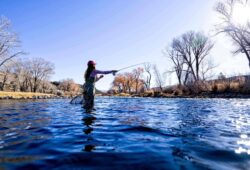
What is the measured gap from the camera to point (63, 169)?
8.00 feet

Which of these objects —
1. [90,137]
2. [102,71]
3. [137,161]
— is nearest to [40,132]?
[90,137]

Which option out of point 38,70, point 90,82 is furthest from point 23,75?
point 90,82

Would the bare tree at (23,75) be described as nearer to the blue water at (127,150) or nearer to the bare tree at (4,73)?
the bare tree at (4,73)

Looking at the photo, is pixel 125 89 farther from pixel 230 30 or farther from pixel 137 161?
→ pixel 137 161

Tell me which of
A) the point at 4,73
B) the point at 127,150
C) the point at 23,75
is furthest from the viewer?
the point at 23,75

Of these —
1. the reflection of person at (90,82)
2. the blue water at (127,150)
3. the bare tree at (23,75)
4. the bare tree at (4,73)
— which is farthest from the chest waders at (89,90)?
the bare tree at (23,75)

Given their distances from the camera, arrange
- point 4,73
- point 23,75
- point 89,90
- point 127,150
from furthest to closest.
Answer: point 23,75 → point 4,73 → point 89,90 → point 127,150

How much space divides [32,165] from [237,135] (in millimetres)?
3376

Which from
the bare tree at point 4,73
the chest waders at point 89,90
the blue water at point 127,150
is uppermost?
the bare tree at point 4,73

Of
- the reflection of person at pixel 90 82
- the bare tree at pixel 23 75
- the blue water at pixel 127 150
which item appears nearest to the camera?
the blue water at pixel 127 150

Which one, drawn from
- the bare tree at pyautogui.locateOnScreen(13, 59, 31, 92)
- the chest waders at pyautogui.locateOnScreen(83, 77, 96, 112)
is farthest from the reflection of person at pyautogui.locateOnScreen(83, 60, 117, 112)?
the bare tree at pyautogui.locateOnScreen(13, 59, 31, 92)

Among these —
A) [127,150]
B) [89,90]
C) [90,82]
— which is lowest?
[127,150]

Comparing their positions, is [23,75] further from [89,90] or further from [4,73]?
[89,90]

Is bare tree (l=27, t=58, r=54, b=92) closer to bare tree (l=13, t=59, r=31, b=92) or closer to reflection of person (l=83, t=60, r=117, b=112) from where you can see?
bare tree (l=13, t=59, r=31, b=92)
